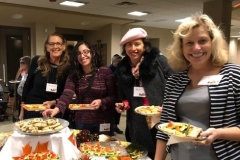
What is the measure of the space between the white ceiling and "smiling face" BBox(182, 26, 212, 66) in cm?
438

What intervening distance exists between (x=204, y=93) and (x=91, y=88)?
1.02 metres

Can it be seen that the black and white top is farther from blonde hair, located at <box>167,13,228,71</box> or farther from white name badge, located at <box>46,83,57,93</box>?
white name badge, located at <box>46,83,57,93</box>

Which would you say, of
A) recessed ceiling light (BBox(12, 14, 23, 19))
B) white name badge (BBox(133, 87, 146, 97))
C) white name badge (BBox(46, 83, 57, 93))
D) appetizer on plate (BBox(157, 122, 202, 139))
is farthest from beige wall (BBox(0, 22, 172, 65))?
appetizer on plate (BBox(157, 122, 202, 139))

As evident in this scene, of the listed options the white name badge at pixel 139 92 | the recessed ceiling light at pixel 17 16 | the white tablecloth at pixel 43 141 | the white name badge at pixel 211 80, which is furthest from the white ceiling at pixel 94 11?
the white name badge at pixel 211 80

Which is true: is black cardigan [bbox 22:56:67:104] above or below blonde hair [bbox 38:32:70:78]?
below

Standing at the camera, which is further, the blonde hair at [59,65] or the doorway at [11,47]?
the doorway at [11,47]

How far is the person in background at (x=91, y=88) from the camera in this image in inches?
76.1

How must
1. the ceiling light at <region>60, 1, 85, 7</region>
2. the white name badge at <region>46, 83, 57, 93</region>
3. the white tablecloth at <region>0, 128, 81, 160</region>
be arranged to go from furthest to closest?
the ceiling light at <region>60, 1, 85, 7</region>
the white name badge at <region>46, 83, 57, 93</region>
the white tablecloth at <region>0, 128, 81, 160</region>

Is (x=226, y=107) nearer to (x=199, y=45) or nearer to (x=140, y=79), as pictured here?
(x=199, y=45)

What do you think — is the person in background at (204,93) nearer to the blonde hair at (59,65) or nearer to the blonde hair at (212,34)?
the blonde hair at (212,34)

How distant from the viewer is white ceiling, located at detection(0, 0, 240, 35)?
17.7ft

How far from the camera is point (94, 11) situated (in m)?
6.33

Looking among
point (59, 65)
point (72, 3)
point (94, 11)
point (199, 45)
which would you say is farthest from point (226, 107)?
point (94, 11)

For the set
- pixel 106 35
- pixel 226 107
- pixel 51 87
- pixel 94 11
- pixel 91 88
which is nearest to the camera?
pixel 226 107
